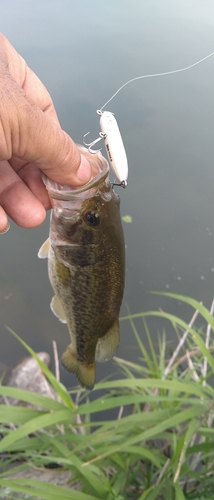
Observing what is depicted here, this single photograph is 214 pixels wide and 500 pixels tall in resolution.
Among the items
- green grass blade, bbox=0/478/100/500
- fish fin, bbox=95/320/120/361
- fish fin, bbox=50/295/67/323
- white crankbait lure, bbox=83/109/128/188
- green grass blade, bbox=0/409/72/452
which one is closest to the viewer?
green grass blade, bbox=0/478/100/500

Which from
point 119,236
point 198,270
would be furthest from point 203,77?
point 119,236

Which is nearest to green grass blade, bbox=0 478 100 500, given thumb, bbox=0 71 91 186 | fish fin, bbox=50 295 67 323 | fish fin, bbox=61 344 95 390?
fish fin, bbox=61 344 95 390

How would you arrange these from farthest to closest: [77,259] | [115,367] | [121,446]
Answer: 1. [115,367]
2. [77,259]
3. [121,446]

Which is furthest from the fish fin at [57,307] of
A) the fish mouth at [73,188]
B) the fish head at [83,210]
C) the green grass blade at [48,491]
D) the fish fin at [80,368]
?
the green grass blade at [48,491]

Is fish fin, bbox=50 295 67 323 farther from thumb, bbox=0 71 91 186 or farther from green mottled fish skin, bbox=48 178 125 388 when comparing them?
thumb, bbox=0 71 91 186

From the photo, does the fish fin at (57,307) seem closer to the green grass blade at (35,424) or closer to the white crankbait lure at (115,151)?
the green grass blade at (35,424)

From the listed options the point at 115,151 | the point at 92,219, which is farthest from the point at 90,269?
the point at 115,151

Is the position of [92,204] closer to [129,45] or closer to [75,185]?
[75,185]

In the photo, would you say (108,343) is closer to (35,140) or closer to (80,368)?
(80,368)
